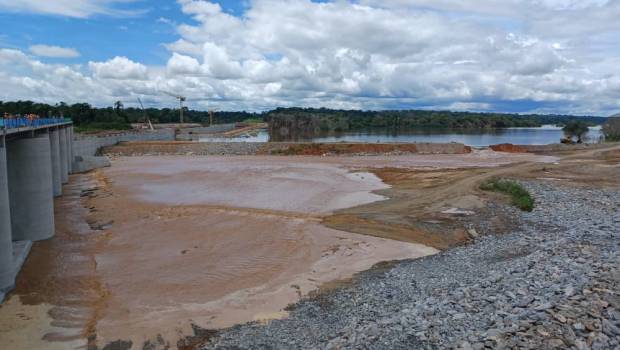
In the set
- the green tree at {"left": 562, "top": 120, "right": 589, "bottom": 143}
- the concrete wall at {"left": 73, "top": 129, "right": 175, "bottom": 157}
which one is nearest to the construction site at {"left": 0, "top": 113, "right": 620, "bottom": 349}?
the concrete wall at {"left": 73, "top": 129, "right": 175, "bottom": 157}

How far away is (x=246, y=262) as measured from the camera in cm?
1936

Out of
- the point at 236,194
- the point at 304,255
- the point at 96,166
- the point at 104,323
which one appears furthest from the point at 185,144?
the point at 104,323

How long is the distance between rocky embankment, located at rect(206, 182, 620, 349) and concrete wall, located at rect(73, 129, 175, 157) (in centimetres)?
5167

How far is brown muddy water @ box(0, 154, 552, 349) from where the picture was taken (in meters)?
13.8

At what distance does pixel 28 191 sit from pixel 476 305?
64.7 ft

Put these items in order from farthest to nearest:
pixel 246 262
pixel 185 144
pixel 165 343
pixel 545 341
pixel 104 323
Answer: pixel 185 144 → pixel 246 262 → pixel 104 323 → pixel 165 343 → pixel 545 341

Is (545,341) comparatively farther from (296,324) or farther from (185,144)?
(185,144)

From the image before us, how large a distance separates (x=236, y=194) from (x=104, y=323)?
2337cm

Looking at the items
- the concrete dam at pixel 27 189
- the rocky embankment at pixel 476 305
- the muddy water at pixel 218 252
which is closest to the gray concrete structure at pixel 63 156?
the muddy water at pixel 218 252

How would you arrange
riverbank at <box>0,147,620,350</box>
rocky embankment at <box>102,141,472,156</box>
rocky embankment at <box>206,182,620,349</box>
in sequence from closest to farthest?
1. rocky embankment at <box>206,182,620,349</box>
2. riverbank at <box>0,147,620,350</box>
3. rocky embankment at <box>102,141,472,156</box>

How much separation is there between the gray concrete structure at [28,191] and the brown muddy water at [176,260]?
37.2 inches

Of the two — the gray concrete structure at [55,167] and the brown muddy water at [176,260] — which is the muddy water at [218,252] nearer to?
the brown muddy water at [176,260]

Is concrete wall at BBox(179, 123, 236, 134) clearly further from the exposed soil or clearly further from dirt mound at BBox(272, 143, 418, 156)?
the exposed soil

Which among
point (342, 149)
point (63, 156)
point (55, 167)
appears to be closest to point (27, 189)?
point (55, 167)
